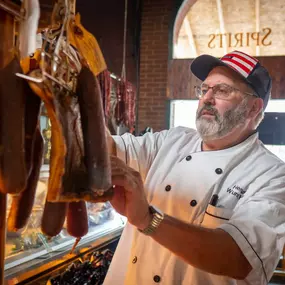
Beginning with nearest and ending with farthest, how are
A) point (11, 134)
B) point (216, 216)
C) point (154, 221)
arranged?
point (11, 134) → point (154, 221) → point (216, 216)

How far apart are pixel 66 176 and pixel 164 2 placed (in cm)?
671

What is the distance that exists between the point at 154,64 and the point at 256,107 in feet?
16.4

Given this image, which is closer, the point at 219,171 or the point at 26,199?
the point at 26,199

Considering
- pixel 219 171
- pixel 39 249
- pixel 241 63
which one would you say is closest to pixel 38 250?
pixel 39 249

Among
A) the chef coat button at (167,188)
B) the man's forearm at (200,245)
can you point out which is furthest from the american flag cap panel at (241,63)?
the man's forearm at (200,245)

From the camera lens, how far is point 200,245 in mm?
1577

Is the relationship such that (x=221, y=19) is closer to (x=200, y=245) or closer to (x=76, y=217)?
(x=200, y=245)

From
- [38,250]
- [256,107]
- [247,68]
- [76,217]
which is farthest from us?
[38,250]

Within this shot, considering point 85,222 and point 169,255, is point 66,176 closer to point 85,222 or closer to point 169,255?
point 85,222

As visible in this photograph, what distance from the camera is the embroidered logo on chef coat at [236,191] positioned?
6.41ft

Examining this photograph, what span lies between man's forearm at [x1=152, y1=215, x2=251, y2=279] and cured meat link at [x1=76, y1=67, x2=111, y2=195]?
1.77 feet

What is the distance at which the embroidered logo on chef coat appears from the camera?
6.41ft

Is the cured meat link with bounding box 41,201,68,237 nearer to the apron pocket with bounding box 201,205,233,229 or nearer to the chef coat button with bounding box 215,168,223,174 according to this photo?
the apron pocket with bounding box 201,205,233,229

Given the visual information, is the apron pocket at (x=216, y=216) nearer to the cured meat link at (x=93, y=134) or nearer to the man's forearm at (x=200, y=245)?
the man's forearm at (x=200, y=245)
